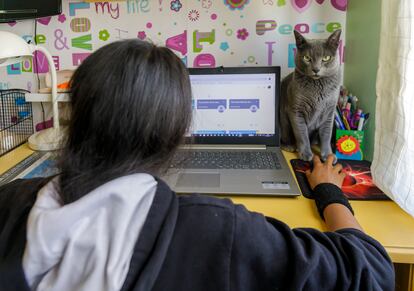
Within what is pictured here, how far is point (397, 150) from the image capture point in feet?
2.90

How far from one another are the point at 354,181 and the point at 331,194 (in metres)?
0.22

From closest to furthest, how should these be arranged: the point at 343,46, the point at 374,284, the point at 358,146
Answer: the point at 374,284 → the point at 358,146 → the point at 343,46

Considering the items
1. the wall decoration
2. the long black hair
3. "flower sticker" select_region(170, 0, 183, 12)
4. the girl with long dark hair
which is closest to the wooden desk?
the girl with long dark hair

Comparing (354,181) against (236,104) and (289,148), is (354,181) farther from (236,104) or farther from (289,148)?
(236,104)

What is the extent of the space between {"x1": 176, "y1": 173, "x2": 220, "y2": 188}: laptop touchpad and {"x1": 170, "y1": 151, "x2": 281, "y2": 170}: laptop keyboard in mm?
39

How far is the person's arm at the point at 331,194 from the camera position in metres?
0.80

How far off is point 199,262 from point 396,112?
1.84 ft

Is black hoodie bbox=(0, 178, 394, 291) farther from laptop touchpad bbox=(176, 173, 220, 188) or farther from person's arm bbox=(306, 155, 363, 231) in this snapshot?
laptop touchpad bbox=(176, 173, 220, 188)

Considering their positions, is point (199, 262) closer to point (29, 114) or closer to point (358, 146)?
point (358, 146)

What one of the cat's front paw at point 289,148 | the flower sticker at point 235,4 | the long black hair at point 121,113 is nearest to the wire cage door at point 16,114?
the flower sticker at point 235,4

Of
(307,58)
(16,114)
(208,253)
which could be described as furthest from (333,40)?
(16,114)

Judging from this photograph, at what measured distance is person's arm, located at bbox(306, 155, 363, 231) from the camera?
80cm

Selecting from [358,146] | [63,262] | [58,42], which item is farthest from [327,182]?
[58,42]

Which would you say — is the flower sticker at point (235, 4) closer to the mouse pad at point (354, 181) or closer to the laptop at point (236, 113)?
the laptop at point (236, 113)
